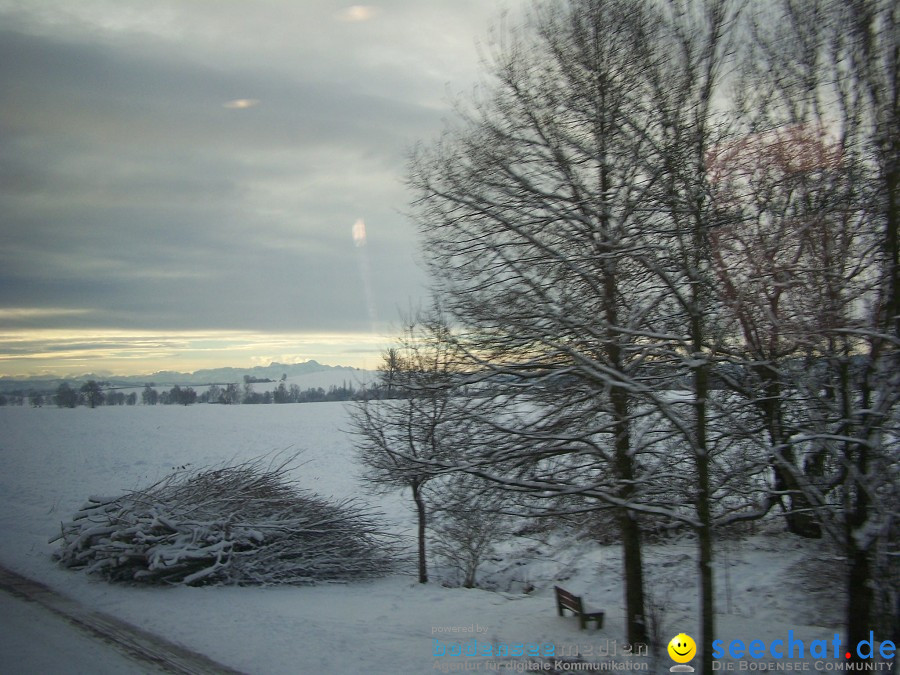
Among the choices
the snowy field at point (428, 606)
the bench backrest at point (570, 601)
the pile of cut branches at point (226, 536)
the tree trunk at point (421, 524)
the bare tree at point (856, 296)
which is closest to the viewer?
the bare tree at point (856, 296)

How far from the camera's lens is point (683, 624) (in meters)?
8.20

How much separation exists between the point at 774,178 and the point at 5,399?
282 ft

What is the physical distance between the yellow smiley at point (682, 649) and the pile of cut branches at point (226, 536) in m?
9.13

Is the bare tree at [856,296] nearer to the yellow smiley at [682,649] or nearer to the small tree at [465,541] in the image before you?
the yellow smiley at [682,649]

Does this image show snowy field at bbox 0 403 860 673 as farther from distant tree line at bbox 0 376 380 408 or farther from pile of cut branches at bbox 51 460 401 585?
distant tree line at bbox 0 376 380 408

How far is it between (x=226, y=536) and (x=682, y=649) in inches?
398

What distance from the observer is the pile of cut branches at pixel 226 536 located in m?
11.2

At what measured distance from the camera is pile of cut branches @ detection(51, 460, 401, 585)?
11.2m

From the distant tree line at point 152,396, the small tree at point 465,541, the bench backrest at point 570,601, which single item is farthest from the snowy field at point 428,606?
the distant tree line at point 152,396

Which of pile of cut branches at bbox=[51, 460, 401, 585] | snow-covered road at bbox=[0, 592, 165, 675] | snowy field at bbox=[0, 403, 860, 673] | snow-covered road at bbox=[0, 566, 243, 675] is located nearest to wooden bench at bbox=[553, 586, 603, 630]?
snowy field at bbox=[0, 403, 860, 673]

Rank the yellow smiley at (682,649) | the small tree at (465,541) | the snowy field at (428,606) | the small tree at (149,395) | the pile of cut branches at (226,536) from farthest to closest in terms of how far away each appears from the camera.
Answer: the small tree at (149,395)
the pile of cut branches at (226,536)
the small tree at (465,541)
the snowy field at (428,606)
the yellow smiley at (682,649)

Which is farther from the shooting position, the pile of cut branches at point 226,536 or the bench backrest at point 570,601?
the pile of cut branches at point 226,536

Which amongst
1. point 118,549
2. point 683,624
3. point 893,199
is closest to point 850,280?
point 893,199

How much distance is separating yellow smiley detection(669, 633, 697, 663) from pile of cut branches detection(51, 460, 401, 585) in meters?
9.13
